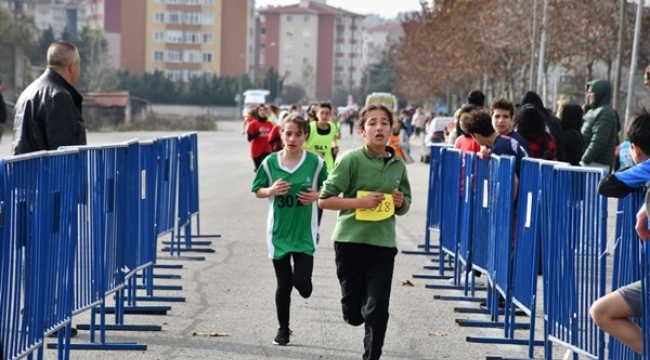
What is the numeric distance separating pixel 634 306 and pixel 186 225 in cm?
882

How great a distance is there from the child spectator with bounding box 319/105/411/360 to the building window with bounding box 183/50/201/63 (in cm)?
16408

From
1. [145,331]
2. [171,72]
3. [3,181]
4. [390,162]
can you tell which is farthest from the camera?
[171,72]

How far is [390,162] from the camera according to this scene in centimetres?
829

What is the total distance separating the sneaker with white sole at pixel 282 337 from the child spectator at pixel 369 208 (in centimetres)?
87

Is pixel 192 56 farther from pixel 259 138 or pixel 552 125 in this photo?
pixel 552 125

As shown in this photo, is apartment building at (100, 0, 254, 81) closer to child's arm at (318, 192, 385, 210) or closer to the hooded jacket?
the hooded jacket

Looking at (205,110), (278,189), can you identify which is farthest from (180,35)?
(278,189)

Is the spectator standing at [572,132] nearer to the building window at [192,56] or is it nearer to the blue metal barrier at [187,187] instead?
the blue metal barrier at [187,187]

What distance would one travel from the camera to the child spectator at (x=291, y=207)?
30.6 feet

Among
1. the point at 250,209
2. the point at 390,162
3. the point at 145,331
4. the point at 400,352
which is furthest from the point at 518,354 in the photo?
the point at 250,209

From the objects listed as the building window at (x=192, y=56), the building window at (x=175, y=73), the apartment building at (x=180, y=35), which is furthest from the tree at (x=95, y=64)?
the building window at (x=175, y=73)

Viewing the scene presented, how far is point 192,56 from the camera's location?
17288 cm

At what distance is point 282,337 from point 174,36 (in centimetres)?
16552

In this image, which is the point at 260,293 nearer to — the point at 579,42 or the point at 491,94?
the point at 579,42
